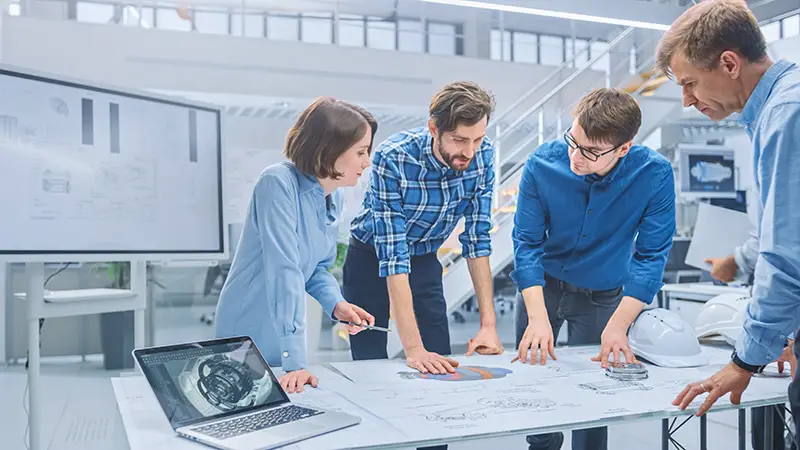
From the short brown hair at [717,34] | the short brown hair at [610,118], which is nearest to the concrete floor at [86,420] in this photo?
the short brown hair at [610,118]

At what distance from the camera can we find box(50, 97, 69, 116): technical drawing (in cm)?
204

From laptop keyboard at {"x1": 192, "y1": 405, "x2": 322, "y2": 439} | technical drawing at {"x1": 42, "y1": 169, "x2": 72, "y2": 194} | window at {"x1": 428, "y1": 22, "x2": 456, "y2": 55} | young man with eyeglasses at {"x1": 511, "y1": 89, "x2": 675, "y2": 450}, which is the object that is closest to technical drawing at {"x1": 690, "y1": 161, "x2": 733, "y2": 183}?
young man with eyeglasses at {"x1": 511, "y1": 89, "x2": 675, "y2": 450}

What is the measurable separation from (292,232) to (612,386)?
781mm

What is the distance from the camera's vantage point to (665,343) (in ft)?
5.68

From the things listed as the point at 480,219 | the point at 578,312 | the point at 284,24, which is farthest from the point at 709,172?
the point at 284,24

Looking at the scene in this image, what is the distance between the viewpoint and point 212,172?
2539mm

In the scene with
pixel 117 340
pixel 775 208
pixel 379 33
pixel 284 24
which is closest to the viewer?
pixel 775 208

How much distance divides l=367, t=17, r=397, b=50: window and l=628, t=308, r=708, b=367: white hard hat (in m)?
7.11

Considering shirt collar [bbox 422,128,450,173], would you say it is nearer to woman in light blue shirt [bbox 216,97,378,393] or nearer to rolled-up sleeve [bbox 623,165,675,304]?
woman in light blue shirt [bbox 216,97,378,393]

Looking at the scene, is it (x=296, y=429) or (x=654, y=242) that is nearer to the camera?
(x=296, y=429)

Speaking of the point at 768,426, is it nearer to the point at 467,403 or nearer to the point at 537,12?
the point at 467,403

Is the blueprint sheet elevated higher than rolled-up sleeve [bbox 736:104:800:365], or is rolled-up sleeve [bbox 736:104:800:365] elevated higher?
rolled-up sleeve [bbox 736:104:800:365]

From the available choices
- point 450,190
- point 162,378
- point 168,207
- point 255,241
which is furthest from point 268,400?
point 168,207

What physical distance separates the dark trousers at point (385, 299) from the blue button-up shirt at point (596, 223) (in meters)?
0.26
